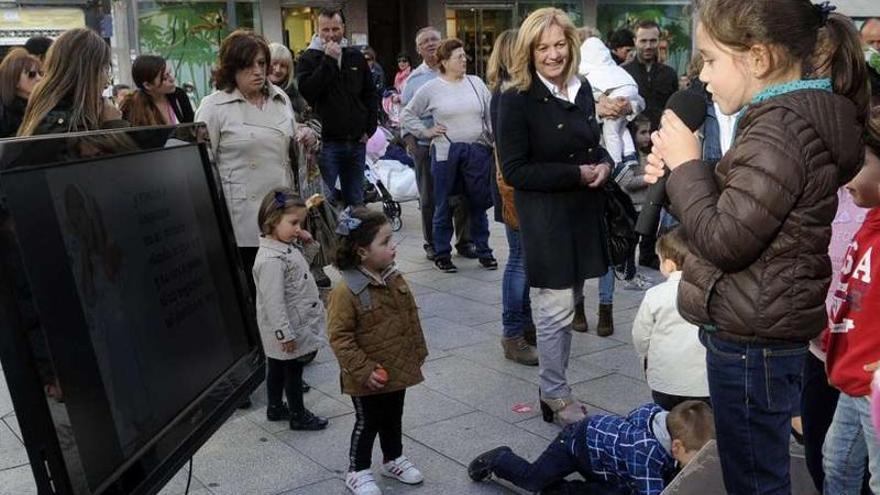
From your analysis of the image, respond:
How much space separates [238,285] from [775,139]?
141 centimetres

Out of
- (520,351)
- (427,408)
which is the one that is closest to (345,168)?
(520,351)

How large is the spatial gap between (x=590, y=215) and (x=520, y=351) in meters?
1.30

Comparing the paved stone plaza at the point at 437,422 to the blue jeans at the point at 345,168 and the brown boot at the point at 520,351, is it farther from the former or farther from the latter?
the blue jeans at the point at 345,168

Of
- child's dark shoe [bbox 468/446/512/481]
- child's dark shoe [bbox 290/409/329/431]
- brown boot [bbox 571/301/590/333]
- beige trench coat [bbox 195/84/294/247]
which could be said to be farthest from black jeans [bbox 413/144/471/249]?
child's dark shoe [bbox 468/446/512/481]

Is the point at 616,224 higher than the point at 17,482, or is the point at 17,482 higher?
the point at 616,224

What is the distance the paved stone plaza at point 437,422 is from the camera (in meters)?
4.21

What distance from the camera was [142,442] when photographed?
193 cm

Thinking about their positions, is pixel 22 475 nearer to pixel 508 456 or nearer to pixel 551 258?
pixel 508 456

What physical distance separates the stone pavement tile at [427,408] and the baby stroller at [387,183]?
5277mm

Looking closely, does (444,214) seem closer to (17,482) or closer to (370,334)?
(370,334)

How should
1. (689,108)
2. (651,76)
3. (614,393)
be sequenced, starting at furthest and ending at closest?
1. (651,76)
2. (614,393)
3. (689,108)

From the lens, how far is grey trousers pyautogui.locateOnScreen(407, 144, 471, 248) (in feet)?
28.4

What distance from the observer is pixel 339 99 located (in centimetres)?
818

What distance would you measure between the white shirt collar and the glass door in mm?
18972
